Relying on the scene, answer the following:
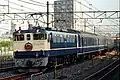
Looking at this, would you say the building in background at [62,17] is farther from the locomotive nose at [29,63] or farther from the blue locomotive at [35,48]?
the locomotive nose at [29,63]

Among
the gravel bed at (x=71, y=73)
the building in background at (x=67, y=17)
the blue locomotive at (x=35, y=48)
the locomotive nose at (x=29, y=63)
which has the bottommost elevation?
the gravel bed at (x=71, y=73)

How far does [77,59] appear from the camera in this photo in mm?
30891

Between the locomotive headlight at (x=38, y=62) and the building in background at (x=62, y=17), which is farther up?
the building in background at (x=62, y=17)

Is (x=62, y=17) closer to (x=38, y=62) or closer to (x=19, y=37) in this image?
(x=19, y=37)

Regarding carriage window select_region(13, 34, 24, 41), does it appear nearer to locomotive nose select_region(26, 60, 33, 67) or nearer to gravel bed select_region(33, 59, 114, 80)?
locomotive nose select_region(26, 60, 33, 67)

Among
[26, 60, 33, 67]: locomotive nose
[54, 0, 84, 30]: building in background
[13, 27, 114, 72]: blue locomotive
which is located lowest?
[26, 60, 33, 67]: locomotive nose

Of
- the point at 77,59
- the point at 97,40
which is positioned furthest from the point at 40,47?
the point at 97,40

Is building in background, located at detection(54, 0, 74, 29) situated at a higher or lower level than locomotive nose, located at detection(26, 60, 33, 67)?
higher

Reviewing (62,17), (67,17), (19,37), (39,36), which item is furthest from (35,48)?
(67,17)

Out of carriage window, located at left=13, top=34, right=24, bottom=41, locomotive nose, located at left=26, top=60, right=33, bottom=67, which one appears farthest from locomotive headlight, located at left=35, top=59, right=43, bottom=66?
carriage window, located at left=13, top=34, right=24, bottom=41

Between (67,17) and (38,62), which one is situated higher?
(67,17)

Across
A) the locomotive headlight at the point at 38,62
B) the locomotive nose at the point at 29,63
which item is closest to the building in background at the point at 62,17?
the locomotive headlight at the point at 38,62

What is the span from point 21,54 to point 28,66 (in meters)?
0.94

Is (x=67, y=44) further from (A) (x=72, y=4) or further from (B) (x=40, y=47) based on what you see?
(A) (x=72, y=4)
